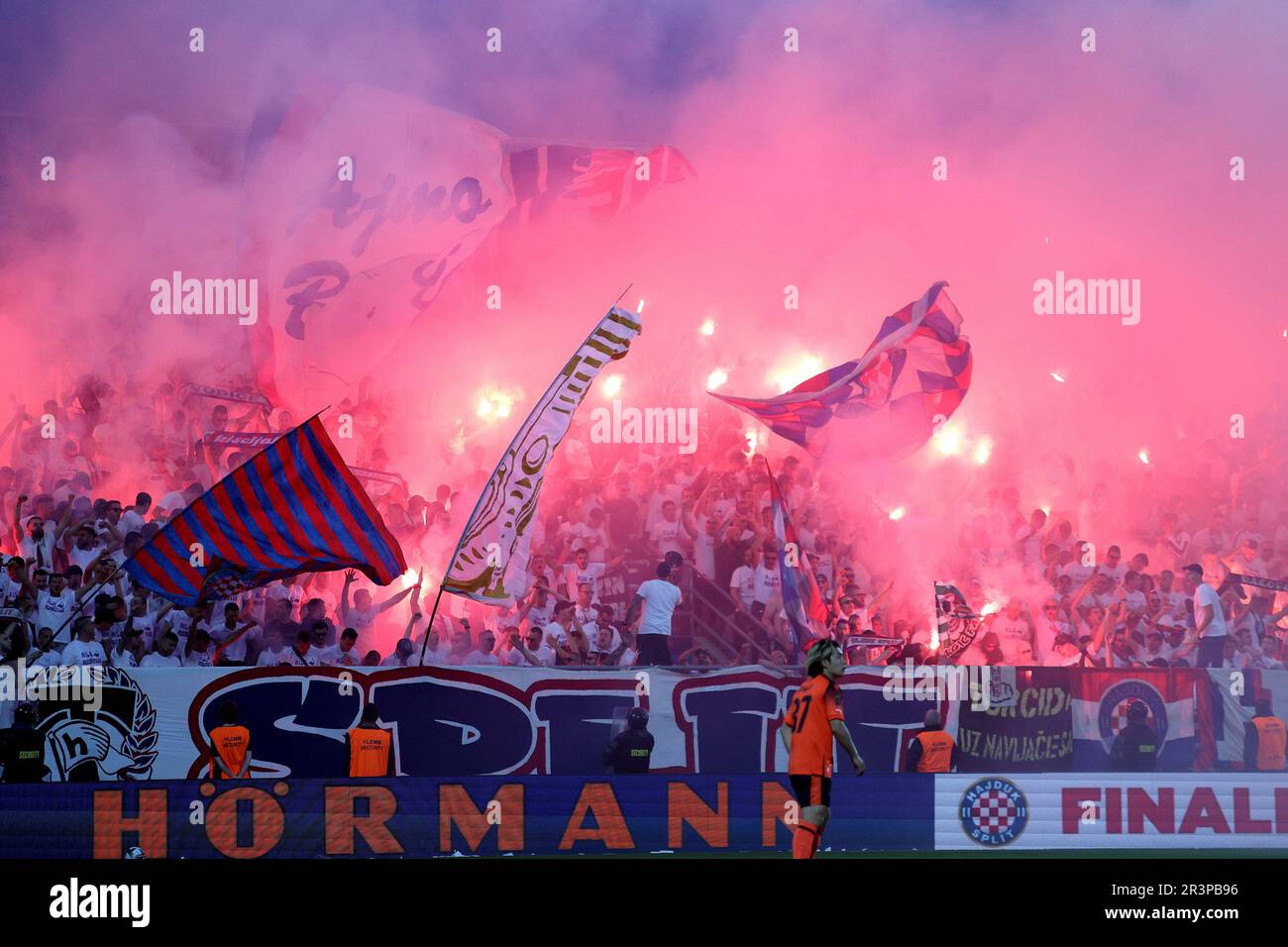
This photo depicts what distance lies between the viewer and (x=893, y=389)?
1748cm

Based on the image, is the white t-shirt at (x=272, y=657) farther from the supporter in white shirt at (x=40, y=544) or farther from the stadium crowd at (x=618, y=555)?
the supporter in white shirt at (x=40, y=544)

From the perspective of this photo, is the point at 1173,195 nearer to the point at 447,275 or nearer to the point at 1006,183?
the point at 1006,183

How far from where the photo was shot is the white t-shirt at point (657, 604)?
45.1 feet

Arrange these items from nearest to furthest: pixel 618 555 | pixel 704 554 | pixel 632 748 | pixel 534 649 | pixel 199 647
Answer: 1. pixel 632 748
2. pixel 199 647
3. pixel 534 649
4. pixel 704 554
5. pixel 618 555

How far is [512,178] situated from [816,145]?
15.4 feet

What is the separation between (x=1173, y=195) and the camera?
22.8 metres

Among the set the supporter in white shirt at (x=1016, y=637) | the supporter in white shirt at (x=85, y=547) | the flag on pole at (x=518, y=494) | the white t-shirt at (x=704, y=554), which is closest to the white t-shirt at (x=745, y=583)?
the white t-shirt at (x=704, y=554)

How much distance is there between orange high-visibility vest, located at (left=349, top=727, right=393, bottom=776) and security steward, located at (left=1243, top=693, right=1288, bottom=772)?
24.7ft

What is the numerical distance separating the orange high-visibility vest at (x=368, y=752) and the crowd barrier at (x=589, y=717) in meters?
0.22

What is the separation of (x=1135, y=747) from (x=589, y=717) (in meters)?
4.85

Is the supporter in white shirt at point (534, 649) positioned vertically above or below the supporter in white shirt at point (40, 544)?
below

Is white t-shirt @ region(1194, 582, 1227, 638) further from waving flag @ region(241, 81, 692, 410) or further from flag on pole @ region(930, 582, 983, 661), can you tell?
waving flag @ region(241, 81, 692, 410)

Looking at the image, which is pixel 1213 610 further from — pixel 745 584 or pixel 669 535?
pixel 669 535

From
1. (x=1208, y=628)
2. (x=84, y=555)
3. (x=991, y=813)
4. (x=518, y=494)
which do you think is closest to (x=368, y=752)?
(x=518, y=494)
